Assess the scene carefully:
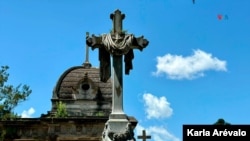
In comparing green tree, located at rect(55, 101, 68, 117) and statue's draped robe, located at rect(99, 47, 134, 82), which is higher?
green tree, located at rect(55, 101, 68, 117)

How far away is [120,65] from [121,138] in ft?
5.90

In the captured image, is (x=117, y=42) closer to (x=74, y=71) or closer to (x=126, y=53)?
(x=126, y=53)

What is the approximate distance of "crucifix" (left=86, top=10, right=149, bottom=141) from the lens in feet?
35.4

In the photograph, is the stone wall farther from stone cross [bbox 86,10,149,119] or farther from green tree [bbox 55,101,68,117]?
stone cross [bbox 86,10,149,119]

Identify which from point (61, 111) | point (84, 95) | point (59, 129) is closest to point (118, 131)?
point (59, 129)

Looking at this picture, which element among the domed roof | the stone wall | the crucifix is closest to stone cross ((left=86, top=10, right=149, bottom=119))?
the crucifix

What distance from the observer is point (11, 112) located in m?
24.5

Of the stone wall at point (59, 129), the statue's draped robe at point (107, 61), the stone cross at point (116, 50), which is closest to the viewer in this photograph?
the stone cross at point (116, 50)

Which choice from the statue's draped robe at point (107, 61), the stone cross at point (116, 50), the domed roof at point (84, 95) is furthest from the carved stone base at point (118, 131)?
the domed roof at point (84, 95)

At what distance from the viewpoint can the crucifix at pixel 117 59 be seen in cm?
1080

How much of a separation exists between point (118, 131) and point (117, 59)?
168 cm

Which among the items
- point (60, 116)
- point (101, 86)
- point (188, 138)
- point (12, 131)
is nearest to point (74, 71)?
point (101, 86)

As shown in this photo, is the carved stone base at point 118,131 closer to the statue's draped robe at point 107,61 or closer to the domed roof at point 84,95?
the statue's draped robe at point 107,61

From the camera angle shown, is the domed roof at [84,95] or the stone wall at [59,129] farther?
the domed roof at [84,95]
